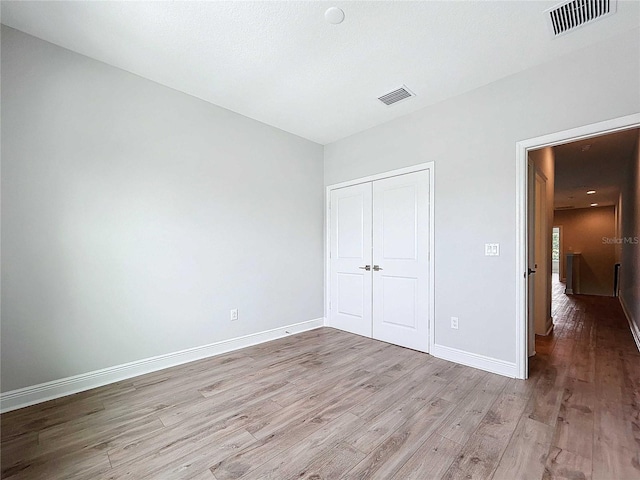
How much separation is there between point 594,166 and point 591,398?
15.2ft

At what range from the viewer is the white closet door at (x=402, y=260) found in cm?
335

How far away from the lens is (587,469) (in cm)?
154

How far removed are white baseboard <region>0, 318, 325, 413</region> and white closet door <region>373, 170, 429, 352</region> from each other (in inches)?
60.2

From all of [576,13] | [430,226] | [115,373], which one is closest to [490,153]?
[430,226]

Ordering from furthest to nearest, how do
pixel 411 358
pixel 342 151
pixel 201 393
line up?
1. pixel 342 151
2. pixel 411 358
3. pixel 201 393

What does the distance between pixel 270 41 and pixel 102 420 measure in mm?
3097

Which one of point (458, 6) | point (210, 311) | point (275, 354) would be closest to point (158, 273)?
point (210, 311)

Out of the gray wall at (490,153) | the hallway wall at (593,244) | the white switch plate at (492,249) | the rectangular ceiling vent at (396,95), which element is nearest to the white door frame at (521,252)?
the gray wall at (490,153)

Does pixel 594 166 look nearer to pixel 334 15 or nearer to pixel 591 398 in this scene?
pixel 591 398

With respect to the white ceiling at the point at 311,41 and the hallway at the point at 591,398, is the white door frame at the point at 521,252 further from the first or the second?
the white ceiling at the point at 311,41

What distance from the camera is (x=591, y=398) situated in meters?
2.25

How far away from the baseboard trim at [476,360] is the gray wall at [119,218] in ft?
6.68

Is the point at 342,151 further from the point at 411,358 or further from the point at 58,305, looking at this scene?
the point at 58,305

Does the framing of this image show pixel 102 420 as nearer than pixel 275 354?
Yes
